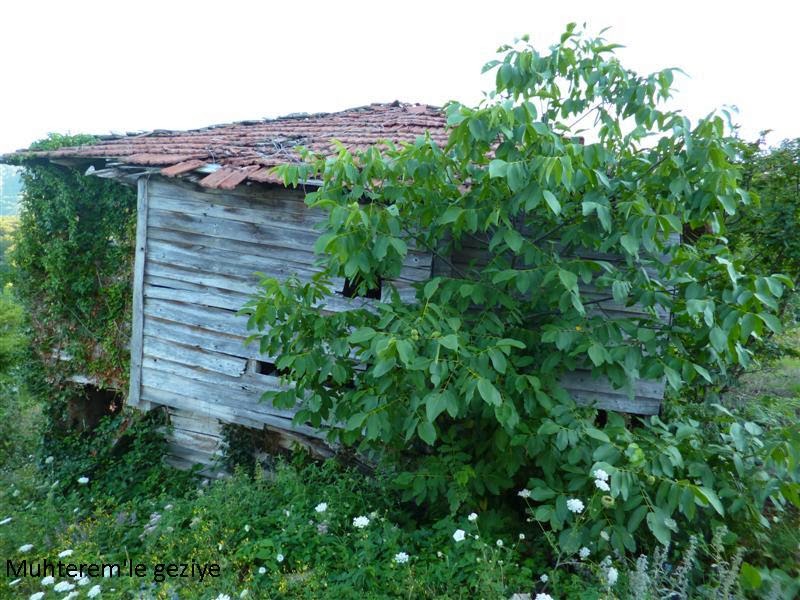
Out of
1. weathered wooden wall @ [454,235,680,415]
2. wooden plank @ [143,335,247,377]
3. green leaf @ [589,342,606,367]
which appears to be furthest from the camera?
wooden plank @ [143,335,247,377]

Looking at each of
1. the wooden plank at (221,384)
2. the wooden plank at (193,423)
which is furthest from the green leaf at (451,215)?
the wooden plank at (193,423)

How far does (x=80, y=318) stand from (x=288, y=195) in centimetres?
383

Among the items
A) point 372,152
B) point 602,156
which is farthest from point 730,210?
point 372,152

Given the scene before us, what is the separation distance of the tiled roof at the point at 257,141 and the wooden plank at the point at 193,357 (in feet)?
6.39

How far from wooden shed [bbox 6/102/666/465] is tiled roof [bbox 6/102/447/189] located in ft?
0.07

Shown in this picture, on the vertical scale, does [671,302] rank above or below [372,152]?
below

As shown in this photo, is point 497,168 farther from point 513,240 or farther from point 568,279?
point 568,279

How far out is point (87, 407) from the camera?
711cm

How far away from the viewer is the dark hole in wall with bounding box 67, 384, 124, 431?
6977 millimetres

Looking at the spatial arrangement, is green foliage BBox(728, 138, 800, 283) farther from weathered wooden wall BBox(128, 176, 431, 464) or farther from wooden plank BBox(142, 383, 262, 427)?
wooden plank BBox(142, 383, 262, 427)

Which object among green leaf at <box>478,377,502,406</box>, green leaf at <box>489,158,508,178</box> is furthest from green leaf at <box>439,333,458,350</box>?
green leaf at <box>489,158,508,178</box>

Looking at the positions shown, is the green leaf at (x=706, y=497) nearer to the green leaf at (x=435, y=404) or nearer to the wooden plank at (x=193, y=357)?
the green leaf at (x=435, y=404)

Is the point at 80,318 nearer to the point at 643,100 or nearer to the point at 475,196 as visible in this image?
the point at 475,196

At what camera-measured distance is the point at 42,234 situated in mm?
6754
